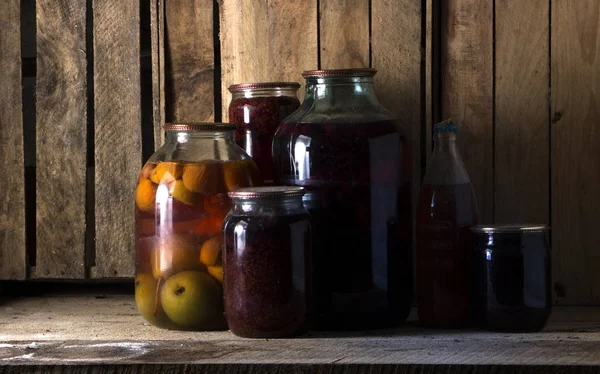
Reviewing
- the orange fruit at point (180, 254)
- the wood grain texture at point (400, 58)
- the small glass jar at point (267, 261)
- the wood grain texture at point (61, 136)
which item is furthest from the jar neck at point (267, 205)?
the wood grain texture at point (61, 136)

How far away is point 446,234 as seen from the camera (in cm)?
143

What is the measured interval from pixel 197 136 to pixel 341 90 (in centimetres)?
25

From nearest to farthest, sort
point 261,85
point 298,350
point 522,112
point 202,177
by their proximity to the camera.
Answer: point 298,350 → point 202,177 → point 261,85 → point 522,112

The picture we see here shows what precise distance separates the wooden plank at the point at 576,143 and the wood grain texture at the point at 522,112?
0.7 inches

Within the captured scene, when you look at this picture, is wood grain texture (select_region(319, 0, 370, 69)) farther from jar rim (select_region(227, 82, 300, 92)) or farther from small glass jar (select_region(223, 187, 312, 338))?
small glass jar (select_region(223, 187, 312, 338))

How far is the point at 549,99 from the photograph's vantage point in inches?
63.8

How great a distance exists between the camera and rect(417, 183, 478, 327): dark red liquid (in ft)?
4.69

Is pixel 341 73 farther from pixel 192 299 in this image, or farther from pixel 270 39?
pixel 192 299

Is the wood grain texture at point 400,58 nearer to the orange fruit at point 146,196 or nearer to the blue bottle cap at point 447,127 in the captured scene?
the blue bottle cap at point 447,127

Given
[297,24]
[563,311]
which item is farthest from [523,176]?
[297,24]

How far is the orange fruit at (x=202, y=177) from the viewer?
1392mm

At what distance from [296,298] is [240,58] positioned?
55cm

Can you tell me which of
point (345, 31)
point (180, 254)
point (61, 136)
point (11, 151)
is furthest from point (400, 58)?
point (11, 151)

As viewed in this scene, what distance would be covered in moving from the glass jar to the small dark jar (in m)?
0.39
